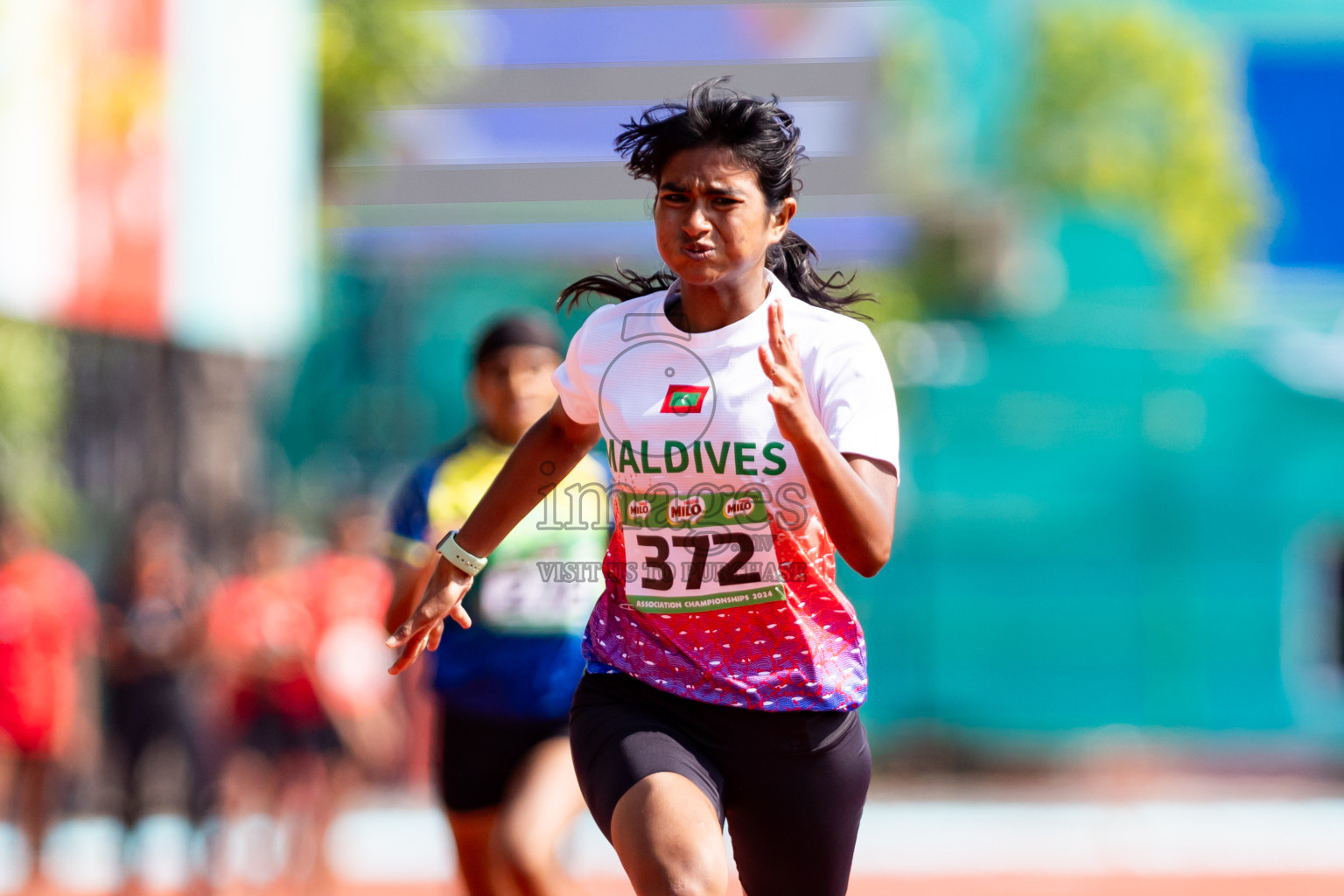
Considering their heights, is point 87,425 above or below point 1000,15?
below

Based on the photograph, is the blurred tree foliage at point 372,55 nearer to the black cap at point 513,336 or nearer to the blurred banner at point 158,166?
the blurred banner at point 158,166

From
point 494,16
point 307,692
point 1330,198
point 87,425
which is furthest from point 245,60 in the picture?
point 1330,198

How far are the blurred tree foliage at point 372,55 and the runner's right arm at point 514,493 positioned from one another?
16.6 m

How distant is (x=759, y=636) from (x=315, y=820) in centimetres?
624

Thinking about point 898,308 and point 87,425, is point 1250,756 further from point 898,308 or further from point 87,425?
point 87,425

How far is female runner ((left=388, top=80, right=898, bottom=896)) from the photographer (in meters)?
3.20

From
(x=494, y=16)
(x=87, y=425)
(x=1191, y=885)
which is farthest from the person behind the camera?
(x=494, y=16)

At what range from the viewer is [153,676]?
29.2 feet

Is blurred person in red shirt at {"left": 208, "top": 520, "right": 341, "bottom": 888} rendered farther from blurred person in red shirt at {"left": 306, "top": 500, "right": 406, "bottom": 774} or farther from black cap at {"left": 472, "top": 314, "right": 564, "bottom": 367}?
black cap at {"left": 472, "top": 314, "right": 564, "bottom": 367}

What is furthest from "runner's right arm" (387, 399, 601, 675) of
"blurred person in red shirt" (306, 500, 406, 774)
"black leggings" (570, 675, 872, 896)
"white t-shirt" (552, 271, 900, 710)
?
"blurred person in red shirt" (306, 500, 406, 774)

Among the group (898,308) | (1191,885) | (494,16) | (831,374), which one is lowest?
(1191,885)

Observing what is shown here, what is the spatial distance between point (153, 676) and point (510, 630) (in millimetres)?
4383

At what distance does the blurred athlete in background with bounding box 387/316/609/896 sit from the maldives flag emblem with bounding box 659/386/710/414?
185 cm

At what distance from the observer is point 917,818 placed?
481 inches
